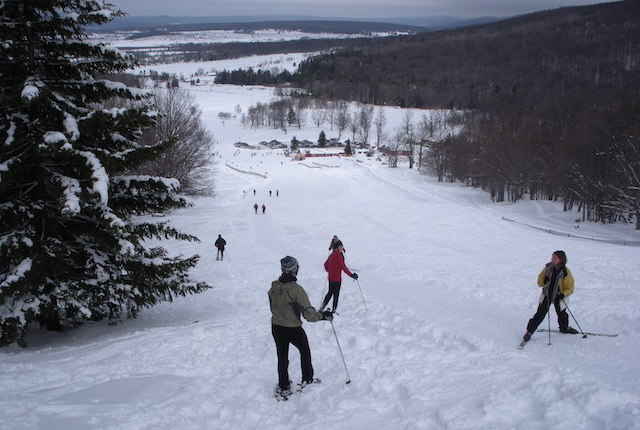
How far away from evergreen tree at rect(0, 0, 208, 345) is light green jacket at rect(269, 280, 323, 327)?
408 centimetres

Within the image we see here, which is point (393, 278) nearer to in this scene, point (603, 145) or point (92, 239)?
point (92, 239)

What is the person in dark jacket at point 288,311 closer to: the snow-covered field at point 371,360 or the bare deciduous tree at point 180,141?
the snow-covered field at point 371,360

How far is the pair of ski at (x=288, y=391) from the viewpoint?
642 centimetres

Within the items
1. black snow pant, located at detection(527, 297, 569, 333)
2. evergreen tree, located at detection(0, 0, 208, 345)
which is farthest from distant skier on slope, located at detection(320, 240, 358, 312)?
black snow pant, located at detection(527, 297, 569, 333)

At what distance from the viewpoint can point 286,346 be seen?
252 inches

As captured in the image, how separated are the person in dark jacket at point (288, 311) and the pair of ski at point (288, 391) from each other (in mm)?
51

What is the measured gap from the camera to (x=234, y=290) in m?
14.6

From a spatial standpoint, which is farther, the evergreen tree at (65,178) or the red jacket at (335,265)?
the red jacket at (335,265)

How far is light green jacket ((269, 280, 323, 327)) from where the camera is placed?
19.9ft

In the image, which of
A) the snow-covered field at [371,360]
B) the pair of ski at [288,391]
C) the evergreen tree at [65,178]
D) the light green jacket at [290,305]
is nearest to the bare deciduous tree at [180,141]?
the snow-covered field at [371,360]

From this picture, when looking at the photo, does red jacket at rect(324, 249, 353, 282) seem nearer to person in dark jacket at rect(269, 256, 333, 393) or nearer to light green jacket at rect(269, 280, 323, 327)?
person in dark jacket at rect(269, 256, 333, 393)

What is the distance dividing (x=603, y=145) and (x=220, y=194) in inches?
1587

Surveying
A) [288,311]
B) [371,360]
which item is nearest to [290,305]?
[288,311]

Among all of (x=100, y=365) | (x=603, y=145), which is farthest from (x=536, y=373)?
(x=603, y=145)
